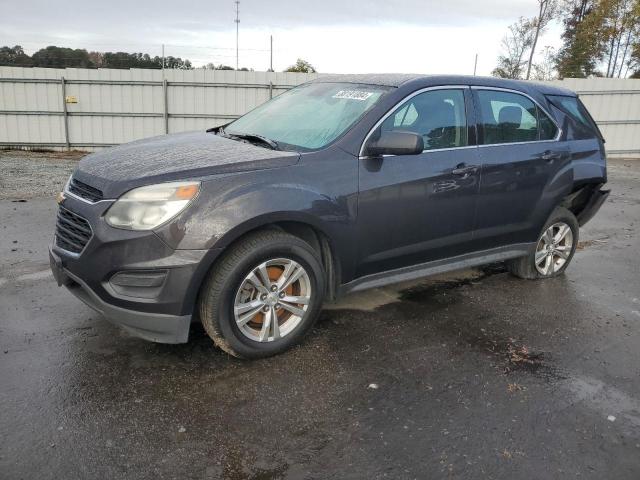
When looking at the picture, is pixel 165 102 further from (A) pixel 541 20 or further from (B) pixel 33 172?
(A) pixel 541 20

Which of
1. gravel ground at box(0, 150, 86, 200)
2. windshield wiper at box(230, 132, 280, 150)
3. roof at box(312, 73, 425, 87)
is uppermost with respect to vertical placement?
roof at box(312, 73, 425, 87)

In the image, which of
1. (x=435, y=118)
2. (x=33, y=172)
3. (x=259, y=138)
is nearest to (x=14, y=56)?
(x=33, y=172)

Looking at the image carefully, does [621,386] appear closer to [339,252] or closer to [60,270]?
[339,252]

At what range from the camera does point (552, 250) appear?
17.5 ft

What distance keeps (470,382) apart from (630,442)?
2.89ft

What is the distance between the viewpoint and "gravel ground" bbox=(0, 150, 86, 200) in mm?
9039

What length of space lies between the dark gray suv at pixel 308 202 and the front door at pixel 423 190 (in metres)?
0.01

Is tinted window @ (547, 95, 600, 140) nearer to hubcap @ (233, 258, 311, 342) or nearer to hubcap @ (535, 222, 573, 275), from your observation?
hubcap @ (535, 222, 573, 275)

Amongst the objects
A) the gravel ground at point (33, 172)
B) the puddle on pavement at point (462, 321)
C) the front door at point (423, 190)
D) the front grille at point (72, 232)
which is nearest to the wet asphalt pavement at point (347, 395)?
the puddle on pavement at point (462, 321)

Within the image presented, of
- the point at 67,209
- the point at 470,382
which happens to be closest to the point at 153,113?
the point at 67,209

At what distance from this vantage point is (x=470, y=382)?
3.38 m

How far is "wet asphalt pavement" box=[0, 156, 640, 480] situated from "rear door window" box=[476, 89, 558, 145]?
4.64ft

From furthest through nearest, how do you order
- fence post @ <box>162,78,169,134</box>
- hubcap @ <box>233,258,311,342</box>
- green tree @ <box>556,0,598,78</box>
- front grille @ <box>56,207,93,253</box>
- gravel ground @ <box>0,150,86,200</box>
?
green tree @ <box>556,0,598,78</box> < fence post @ <box>162,78,169,134</box> < gravel ground @ <box>0,150,86,200</box> < hubcap @ <box>233,258,311,342</box> < front grille @ <box>56,207,93,253</box>

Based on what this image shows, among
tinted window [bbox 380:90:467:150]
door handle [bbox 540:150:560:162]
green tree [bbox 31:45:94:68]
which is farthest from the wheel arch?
green tree [bbox 31:45:94:68]
